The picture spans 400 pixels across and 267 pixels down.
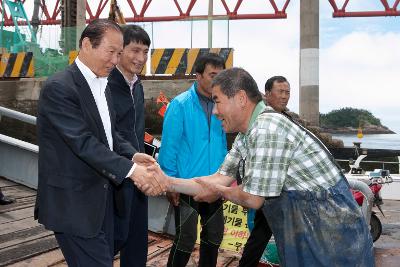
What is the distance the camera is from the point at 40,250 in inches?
167

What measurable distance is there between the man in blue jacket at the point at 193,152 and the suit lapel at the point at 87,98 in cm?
102

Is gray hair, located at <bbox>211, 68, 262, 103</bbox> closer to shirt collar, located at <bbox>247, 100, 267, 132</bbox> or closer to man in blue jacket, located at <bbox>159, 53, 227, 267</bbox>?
shirt collar, located at <bbox>247, 100, 267, 132</bbox>

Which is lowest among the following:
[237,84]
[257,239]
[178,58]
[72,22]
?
[257,239]

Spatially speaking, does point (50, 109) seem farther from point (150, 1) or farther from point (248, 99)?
point (150, 1)

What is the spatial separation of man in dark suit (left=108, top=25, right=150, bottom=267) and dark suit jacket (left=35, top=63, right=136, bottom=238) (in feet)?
2.46

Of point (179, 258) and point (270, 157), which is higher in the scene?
point (270, 157)

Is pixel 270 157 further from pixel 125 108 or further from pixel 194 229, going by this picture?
pixel 194 229

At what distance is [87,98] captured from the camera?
7.77 feet

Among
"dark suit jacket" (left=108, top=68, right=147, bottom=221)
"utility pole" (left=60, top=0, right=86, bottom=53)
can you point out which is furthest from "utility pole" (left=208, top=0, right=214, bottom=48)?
"dark suit jacket" (left=108, top=68, right=147, bottom=221)

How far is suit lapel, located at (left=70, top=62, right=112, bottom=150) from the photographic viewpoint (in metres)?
2.36

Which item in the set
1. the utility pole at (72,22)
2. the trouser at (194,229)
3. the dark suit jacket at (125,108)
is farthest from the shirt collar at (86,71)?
the utility pole at (72,22)

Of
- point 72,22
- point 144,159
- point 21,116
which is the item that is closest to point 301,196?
point 144,159

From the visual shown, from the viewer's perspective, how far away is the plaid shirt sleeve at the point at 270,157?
1944 mm

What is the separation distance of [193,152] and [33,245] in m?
2.00
